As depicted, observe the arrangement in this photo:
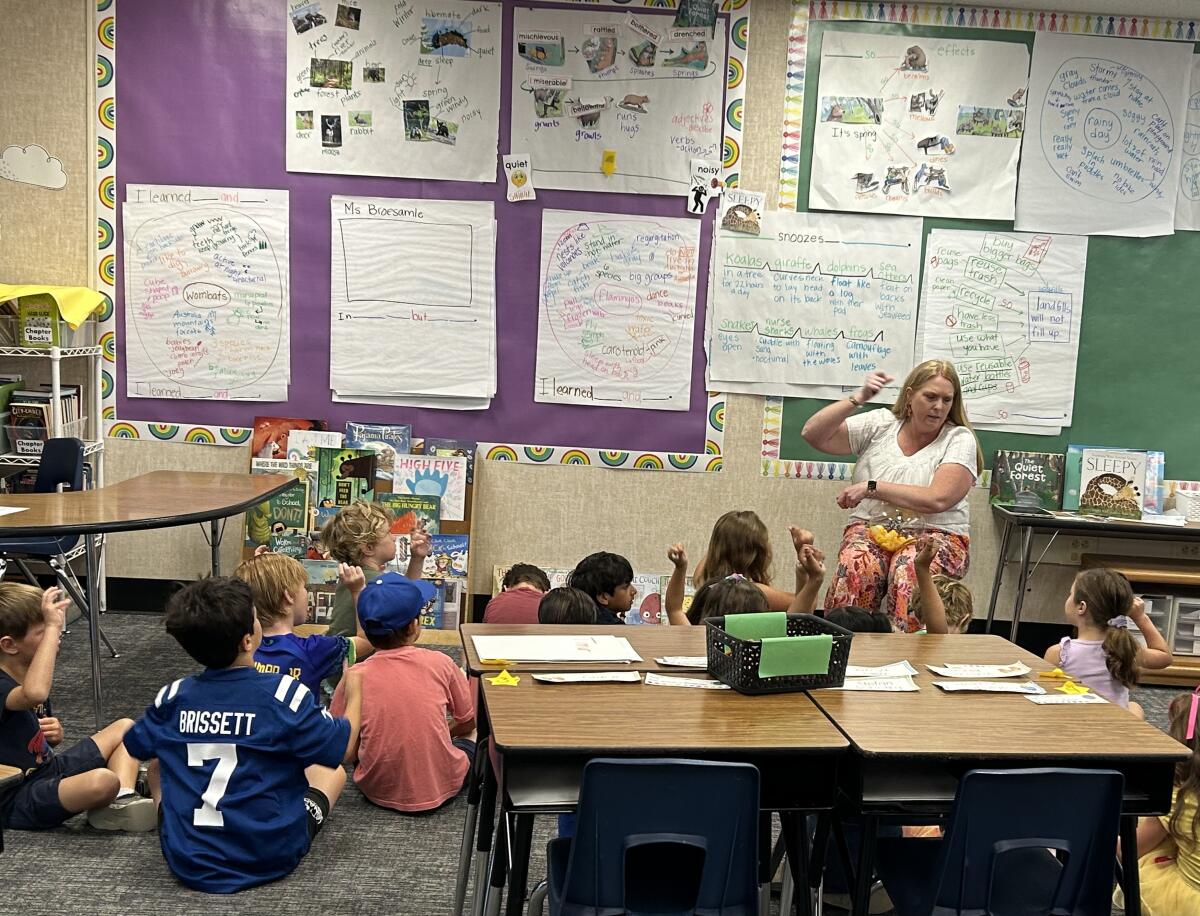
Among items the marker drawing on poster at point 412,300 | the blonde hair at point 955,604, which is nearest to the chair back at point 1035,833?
the blonde hair at point 955,604

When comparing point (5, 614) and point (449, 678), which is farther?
point (449, 678)

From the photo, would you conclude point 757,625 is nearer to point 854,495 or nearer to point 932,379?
point 854,495

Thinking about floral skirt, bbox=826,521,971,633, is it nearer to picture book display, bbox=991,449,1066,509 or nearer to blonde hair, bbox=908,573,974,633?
blonde hair, bbox=908,573,974,633

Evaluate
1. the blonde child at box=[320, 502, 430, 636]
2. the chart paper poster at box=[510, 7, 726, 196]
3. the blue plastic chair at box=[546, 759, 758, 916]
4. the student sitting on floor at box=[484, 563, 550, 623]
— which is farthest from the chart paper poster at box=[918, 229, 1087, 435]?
the blue plastic chair at box=[546, 759, 758, 916]

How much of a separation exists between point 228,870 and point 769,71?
3875mm

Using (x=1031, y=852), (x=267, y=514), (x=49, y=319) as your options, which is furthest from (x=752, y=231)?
(x=1031, y=852)

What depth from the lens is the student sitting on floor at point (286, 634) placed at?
318cm

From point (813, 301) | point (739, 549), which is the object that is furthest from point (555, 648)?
point (813, 301)

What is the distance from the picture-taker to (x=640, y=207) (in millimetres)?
Result: 5062

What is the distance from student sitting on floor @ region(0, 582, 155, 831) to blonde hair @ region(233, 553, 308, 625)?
498mm

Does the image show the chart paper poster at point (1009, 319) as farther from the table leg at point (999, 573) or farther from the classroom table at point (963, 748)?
the classroom table at point (963, 748)

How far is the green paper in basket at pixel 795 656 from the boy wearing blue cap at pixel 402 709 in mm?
1208

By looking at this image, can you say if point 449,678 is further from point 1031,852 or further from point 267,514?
point 267,514

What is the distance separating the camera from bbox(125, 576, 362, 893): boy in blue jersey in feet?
8.52
